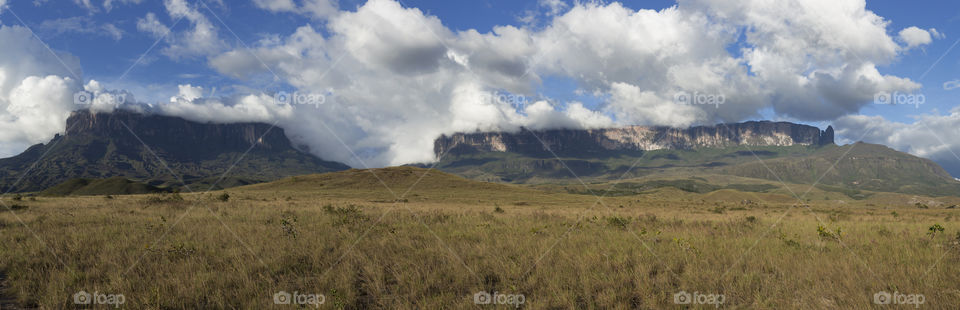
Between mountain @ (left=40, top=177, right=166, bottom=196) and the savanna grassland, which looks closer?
the savanna grassland

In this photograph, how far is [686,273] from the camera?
7.02m

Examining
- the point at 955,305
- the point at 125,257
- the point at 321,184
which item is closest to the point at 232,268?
→ the point at 125,257

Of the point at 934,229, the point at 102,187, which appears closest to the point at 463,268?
the point at 934,229

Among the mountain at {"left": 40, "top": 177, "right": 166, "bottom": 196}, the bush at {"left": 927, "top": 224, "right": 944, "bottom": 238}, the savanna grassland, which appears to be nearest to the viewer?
the savanna grassland

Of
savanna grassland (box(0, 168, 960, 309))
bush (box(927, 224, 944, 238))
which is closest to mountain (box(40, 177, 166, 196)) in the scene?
savanna grassland (box(0, 168, 960, 309))

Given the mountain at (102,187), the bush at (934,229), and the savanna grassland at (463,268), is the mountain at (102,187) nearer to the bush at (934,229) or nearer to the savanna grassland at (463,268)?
the savanna grassland at (463,268)

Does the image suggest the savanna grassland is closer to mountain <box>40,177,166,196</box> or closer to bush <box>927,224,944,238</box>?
bush <box>927,224,944,238</box>

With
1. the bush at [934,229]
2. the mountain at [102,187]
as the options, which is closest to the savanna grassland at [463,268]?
the bush at [934,229]

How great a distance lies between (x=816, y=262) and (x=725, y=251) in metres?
1.63

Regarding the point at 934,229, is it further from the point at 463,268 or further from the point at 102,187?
the point at 102,187

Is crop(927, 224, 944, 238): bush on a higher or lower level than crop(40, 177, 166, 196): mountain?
lower

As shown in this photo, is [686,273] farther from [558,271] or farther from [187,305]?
[187,305]

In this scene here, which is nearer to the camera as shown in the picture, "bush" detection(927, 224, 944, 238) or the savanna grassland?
the savanna grassland

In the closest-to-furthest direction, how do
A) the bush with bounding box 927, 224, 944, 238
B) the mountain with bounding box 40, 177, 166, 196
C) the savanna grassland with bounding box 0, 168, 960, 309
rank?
the savanna grassland with bounding box 0, 168, 960, 309 < the bush with bounding box 927, 224, 944, 238 < the mountain with bounding box 40, 177, 166, 196
